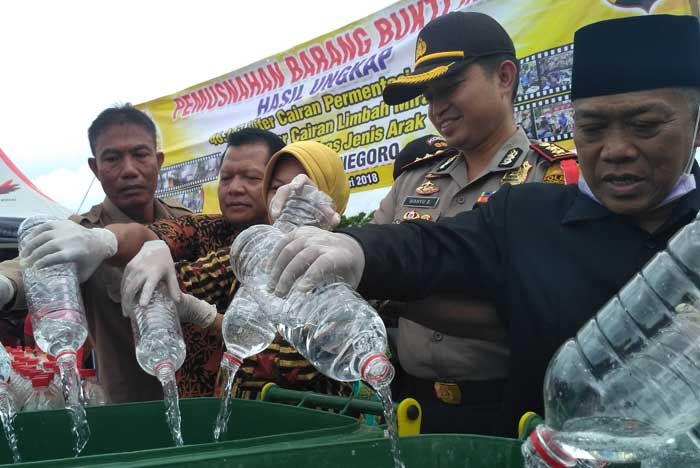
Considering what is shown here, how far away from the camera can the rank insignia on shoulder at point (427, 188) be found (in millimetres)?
1997

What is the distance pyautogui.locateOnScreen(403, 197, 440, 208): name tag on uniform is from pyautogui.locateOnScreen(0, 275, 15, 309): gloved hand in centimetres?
108

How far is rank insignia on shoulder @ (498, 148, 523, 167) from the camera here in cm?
185

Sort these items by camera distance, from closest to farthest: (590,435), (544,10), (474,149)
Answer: (590,435) < (474,149) < (544,10)

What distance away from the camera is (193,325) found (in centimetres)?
198

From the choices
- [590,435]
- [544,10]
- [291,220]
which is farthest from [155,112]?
[590,435]

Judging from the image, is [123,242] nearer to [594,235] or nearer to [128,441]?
[128,441]

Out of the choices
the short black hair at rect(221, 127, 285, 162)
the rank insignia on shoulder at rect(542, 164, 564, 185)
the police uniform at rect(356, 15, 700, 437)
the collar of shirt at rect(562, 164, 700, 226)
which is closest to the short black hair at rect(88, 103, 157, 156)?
the short black hair at rect(221, 127, 285, 162)

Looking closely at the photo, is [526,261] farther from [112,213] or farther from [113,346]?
[112,213]

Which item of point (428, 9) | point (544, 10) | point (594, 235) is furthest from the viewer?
point (428, 9)

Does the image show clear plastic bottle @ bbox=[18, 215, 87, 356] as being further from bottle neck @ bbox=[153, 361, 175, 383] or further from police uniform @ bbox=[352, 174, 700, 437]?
police uniform @ bbox=[352, 174, 700, 437]

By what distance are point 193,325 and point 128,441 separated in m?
0.56

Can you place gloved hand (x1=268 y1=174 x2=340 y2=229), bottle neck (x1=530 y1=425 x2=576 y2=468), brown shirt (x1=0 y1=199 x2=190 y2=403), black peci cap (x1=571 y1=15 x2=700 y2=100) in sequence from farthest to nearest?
brown shirt (x1=0 y1=199 x2=190 y2=403), gloved hand (x1=268 y1=174 x2=340 y2=229), black peci cap (x1=571 y1=15 x2=700 y2=100), bottle neck (x1=530 y1=425 x2=576 y2=468)

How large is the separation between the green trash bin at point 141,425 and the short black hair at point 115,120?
1589mm

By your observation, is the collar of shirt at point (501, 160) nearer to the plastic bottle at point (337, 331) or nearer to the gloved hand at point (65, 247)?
the plastic bottle at point (337, 331)
